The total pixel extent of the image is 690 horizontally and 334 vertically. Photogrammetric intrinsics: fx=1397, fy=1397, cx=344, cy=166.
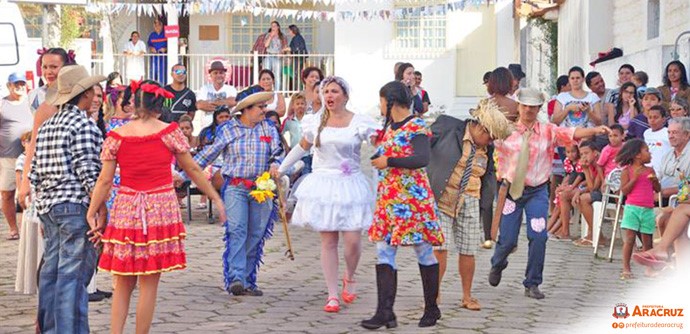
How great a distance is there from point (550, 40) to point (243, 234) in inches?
894

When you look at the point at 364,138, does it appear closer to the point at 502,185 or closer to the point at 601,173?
the point at 502,185

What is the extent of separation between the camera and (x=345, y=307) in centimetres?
1061

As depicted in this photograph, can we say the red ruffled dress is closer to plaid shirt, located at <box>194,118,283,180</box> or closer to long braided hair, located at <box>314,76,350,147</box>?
long braided hair, located at <box>314,76,350,147</box>

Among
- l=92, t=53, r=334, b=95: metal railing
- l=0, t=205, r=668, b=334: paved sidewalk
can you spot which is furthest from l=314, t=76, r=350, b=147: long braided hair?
l=92, t=53, r=334, b=95: metal railing

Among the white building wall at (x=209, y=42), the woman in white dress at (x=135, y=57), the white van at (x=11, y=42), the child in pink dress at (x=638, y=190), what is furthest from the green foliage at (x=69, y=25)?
the child in pink dress at (x=638, y=190)

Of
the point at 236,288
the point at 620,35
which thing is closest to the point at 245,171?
the point at 236,288

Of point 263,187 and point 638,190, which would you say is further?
point 638,190

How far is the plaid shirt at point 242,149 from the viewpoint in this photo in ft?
37.3

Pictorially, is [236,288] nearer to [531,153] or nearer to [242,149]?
[242,149]

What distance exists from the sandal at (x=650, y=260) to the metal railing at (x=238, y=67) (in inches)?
794

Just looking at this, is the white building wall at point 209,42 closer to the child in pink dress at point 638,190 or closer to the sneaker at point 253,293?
the child in pink dress at point 638,190

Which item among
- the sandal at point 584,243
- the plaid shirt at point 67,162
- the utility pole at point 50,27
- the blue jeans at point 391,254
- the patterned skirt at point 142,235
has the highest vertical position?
the utility pole at point 50,27

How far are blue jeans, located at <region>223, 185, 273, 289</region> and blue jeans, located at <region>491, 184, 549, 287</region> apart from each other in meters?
1.94

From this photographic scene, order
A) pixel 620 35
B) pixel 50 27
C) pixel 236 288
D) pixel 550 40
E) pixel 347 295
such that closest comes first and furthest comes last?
pixel 347 295 < pixel 236 288 < pixel 620 35 < pixel 50 27 < pixel 550 40
